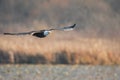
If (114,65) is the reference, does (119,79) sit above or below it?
below

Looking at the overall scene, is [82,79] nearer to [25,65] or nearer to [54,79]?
[54,79]

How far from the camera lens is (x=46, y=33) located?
41469mm

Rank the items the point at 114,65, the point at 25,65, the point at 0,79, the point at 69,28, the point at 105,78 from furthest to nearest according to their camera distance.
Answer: the point at 25,65 < the point at 114,65 < the point at 105,78 < the point at 0,79 < the point at 69,28

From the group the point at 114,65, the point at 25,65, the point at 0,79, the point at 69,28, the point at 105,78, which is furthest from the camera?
the point at 25,65

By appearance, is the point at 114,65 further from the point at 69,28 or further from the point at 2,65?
the point at 69,28

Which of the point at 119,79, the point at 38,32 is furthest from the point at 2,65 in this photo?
the point at 38,32

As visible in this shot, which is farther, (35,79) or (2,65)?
(2,65)

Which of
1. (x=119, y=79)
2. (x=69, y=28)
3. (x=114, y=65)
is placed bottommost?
(x=69, y=28)

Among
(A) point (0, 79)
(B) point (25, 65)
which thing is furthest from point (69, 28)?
(B) point (25, 65)

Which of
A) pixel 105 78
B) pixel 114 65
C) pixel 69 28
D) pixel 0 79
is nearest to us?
pixel 69 28

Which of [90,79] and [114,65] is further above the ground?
[114,65]

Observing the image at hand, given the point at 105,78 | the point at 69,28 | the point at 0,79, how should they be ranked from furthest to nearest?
the point at 105,78 → the point at 0,79 → the point at 69,28

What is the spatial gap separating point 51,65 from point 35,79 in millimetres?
64890

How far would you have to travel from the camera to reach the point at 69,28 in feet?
134
